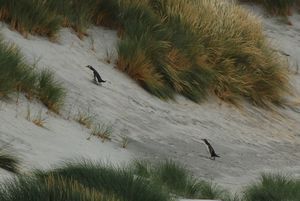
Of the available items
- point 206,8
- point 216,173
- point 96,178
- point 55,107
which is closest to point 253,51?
point 206,8

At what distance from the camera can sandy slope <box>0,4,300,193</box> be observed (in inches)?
296

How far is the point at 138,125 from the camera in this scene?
31.4 feet

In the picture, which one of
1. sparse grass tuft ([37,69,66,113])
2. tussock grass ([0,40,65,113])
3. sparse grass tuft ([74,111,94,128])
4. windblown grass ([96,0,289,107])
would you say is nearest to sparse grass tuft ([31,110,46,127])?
tussock grass ([0,40,65,113])

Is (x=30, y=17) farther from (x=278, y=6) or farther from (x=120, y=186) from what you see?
(x=278, y=6)

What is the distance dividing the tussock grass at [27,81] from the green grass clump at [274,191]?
7.55 ft

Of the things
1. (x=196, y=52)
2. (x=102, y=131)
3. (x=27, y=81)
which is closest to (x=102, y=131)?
(x=102, y=131)

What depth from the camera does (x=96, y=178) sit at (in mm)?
5195

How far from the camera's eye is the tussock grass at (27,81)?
7805 mm

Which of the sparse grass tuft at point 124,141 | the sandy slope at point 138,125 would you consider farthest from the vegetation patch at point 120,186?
the sparse grass tuft at point 124,141

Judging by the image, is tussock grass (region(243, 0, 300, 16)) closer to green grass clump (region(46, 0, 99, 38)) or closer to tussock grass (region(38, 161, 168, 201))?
green grass clump (region(46, 0, 99, 38))

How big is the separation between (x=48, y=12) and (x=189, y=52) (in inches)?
95.0

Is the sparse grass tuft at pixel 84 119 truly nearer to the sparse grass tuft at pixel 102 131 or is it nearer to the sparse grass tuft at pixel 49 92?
the sparse grass tuft at pixel 102 131

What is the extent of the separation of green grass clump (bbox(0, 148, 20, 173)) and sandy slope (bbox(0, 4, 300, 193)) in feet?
2.79

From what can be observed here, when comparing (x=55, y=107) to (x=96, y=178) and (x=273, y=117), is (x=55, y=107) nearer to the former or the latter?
(x=96, y=178)
